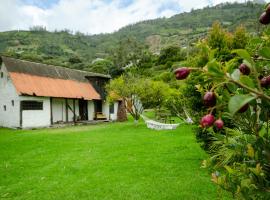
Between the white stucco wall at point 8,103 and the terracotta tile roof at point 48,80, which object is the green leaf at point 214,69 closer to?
the terracotta tile roof at point 48,80

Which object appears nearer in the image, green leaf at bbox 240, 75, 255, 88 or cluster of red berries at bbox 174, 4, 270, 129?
cluster of red berries at bbox 174, 4, 270, 129

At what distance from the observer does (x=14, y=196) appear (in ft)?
25.4

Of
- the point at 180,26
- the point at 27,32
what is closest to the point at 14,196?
the point at 27,32

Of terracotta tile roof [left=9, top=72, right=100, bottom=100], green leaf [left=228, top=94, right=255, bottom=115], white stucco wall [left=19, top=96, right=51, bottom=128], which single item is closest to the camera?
green leaf [left=228, top=94, right=255, bottom=115]

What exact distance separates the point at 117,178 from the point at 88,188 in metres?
1.06

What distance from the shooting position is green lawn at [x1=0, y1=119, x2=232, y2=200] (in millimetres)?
7625

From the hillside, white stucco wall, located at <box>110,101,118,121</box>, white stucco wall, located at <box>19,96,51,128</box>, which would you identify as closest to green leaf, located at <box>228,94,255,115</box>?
white stucco wall, located at <box>19,96,51,128</box>

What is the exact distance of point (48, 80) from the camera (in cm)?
2941

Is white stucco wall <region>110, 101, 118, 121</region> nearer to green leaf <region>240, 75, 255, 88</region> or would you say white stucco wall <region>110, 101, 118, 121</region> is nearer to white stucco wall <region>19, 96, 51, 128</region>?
white stucco wall <region>19, 96, 51, 128</region>

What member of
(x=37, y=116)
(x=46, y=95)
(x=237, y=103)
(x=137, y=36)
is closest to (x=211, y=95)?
(x=237, y=103)

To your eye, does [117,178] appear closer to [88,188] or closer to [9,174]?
[88,188]

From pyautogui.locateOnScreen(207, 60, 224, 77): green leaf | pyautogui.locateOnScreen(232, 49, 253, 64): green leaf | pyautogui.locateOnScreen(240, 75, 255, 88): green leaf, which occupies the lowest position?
pyautogui.locateOnScreen(240, 75, 255, 88): green leaf

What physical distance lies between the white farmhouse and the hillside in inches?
1598

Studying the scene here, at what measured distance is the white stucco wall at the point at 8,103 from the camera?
25.7m
